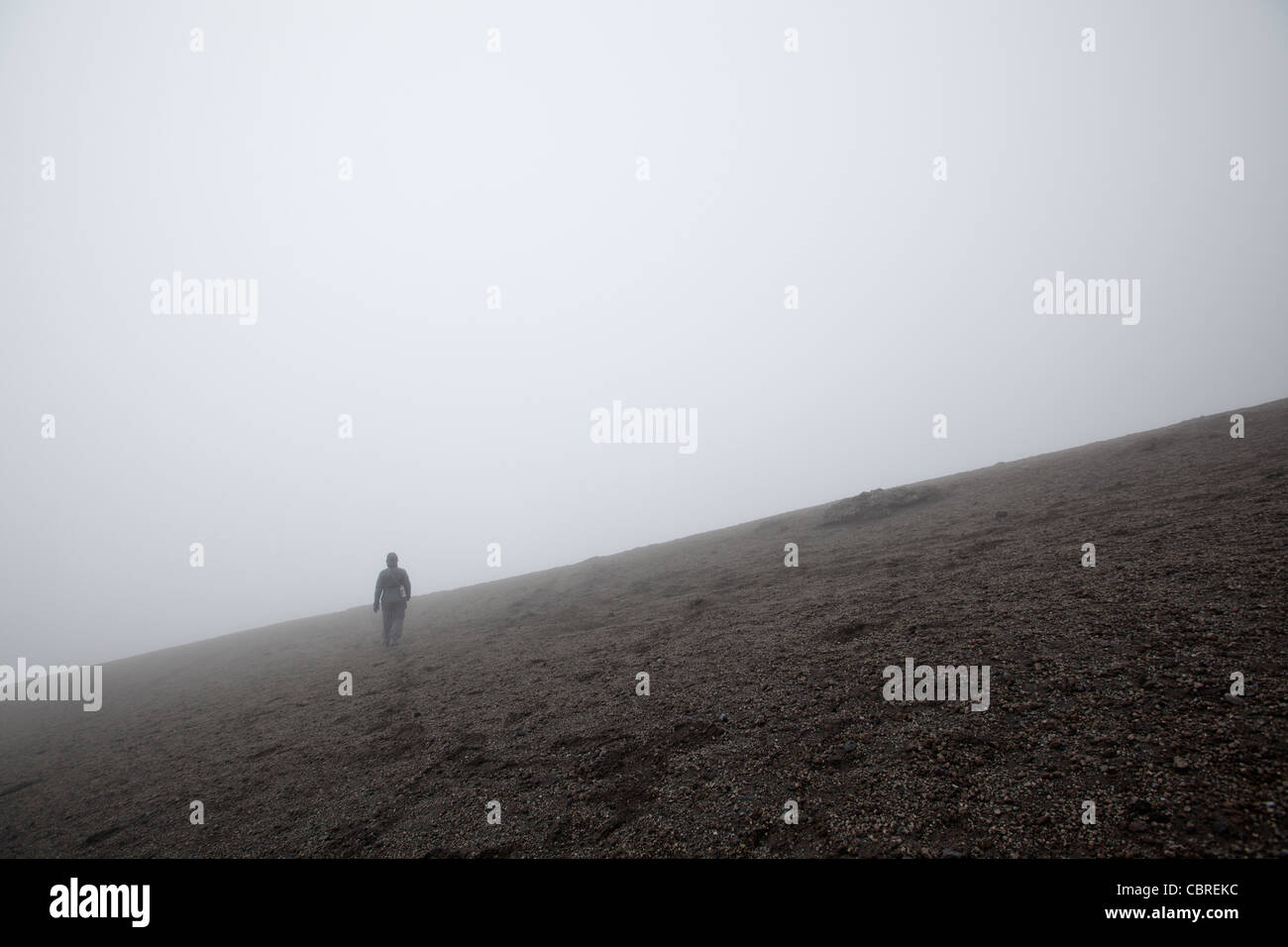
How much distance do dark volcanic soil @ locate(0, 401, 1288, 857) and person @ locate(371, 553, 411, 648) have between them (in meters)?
2.70

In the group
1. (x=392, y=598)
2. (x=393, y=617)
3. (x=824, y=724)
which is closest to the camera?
(x=824, y=724)

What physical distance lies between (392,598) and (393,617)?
852mm

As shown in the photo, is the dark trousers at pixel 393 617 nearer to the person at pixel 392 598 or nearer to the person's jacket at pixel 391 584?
the person at pixel 392 598

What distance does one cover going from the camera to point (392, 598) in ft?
71.3

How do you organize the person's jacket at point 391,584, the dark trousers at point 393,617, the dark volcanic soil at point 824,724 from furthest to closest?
the person's jacket at point 391,584
the dark trousers at point 393,617
the dark volcanic soil at point 824,724

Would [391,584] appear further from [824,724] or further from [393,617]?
[824,724]

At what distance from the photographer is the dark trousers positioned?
71.2 ft

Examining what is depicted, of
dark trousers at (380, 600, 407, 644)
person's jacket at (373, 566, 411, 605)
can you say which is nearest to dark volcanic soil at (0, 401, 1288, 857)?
dark trousers at (380, 600, 407, 644)

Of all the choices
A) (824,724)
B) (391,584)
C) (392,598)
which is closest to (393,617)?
(392,598)

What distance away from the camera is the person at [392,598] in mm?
21719

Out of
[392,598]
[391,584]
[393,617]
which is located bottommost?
[393,617]

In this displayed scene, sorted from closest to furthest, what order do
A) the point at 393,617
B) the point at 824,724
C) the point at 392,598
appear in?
the point at 824,724 → the point at 392,598 → the point at 393,617

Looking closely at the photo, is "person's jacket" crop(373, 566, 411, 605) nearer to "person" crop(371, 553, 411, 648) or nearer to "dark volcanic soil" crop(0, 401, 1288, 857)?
"person" crop(371, 553, 411, 648)

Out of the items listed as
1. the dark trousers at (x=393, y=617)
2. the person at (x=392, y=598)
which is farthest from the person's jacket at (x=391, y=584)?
the dark trousers at (x=393, y=617)
